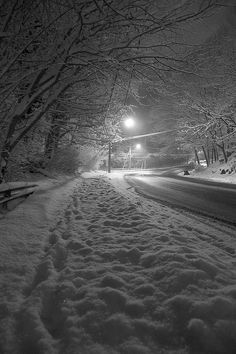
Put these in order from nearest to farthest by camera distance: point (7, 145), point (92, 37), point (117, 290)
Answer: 1. point (117, 290)
2. point (92, 37)
3. point (7, 145)

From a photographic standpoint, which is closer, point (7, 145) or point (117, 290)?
point (117, 290)

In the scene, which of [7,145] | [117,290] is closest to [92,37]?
[7,145]

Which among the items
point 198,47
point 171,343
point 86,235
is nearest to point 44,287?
point 171,343

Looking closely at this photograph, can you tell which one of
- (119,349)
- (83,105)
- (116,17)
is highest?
(116,17)

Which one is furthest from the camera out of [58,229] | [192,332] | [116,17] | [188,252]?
[58,229]

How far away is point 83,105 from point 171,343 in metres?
8.05

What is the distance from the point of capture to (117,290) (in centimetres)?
280

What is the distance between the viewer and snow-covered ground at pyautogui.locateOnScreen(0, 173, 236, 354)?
2.08 metres

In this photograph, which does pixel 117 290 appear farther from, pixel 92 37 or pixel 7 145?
pixel 7 145

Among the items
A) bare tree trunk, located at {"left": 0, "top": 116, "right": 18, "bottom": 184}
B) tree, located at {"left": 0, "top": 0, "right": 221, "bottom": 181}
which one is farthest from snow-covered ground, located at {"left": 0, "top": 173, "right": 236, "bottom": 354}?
tree, located at {"left": 0, "top": 0, "right": 221, "bottom": 181}

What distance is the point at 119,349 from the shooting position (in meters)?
1.98

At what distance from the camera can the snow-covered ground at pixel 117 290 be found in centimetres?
208

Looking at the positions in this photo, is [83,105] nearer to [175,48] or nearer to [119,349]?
[175,48]

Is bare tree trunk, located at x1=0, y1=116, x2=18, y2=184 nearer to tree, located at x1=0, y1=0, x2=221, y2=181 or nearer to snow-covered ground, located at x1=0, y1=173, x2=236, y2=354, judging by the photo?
tree, located at x1=0, y1=0, x2=221, y2=181
